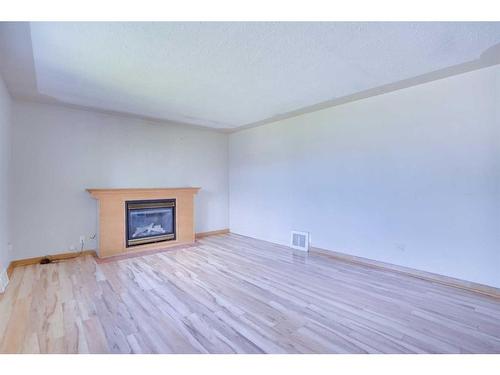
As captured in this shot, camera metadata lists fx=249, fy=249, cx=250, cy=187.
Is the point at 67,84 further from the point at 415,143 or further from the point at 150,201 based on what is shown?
the point at 415,143

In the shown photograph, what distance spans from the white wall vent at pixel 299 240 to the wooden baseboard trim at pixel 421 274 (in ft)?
0.86

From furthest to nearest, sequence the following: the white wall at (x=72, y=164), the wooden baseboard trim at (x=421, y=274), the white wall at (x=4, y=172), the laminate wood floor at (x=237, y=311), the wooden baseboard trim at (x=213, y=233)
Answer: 1. the wooden baseboard trim at (x=213, y=233)
2. the white wall at (x=72, y=164)
3. the white wall at (x=4, y=172)
4. the wooden baseboard trim at (x=421, y=274)
5. the laminate wood floor at (x=237, y=311)

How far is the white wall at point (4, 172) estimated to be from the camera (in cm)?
293

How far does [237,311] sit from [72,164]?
357cm

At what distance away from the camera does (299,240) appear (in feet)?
14.7

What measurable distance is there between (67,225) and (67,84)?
7.24ft

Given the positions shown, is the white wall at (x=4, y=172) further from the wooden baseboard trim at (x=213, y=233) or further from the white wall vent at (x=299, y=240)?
the white wall vent at (x=299, y=240)

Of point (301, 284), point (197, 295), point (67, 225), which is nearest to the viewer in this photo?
point (197, 295)

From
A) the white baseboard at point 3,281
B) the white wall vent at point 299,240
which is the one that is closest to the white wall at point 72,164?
the white baseboard at point 3,281

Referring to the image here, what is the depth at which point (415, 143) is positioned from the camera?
125 inches

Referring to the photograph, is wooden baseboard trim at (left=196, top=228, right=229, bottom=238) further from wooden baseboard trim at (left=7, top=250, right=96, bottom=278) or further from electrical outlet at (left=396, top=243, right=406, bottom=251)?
electrical outlet at (left=396, top=243, right=406, bottom=251)

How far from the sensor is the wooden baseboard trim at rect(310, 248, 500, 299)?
2.68 meters

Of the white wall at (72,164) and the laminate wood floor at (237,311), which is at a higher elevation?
the white wall at (72,164)
